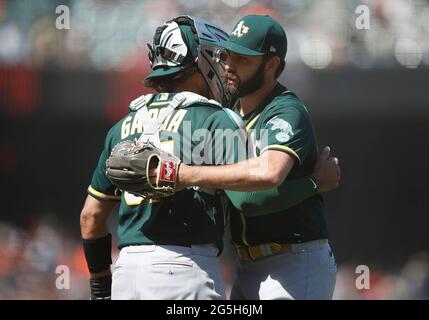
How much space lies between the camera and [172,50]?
111 inches

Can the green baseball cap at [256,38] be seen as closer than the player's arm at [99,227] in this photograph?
No

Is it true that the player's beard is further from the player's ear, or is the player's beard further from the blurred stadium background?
the blurred stadium background

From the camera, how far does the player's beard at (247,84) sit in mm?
3082

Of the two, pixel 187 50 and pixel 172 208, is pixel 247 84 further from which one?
pixel 172 208

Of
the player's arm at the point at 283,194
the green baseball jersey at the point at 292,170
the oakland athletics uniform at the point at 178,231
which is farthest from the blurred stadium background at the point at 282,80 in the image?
the oakland athletics uniform at the point at 178,231

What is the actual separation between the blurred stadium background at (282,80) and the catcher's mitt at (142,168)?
492cm

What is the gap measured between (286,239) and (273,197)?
0.28 m

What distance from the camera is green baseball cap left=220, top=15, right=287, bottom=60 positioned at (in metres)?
3.05

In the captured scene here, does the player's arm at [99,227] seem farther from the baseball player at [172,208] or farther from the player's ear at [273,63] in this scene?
the player's ear at [273,63]

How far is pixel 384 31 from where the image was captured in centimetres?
787

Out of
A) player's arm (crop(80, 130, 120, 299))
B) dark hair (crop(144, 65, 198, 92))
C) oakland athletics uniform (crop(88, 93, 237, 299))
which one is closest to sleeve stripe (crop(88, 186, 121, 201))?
player's arm (crop(80, 130, 120, 299))

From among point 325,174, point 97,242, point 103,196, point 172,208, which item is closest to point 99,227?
point 97,242

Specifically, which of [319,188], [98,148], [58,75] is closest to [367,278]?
[98,148]
